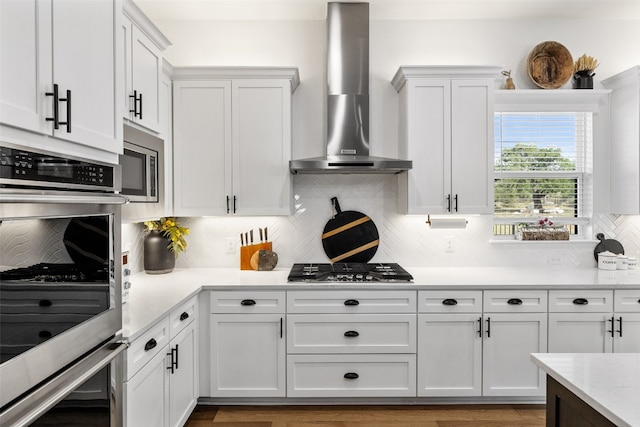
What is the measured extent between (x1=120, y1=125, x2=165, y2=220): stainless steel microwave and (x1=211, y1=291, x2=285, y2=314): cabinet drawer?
693 mm

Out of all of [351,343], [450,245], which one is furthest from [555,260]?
[351,343]

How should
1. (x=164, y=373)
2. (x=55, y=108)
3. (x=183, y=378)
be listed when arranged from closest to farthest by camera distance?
(x=55, y=108) → (x=164, y=373) → (x=183, y=378)

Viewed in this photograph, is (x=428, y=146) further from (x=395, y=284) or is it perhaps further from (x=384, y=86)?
(x=395, y=284)

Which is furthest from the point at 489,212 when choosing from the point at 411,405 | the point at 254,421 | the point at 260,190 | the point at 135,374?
the point at 135,374

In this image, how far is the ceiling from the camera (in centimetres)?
336

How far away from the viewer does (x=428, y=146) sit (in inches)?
132

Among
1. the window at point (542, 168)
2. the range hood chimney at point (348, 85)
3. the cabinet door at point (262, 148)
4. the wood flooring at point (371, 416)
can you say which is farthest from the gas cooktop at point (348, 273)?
the window at point (542, 168)

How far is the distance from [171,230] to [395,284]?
5.53 feet

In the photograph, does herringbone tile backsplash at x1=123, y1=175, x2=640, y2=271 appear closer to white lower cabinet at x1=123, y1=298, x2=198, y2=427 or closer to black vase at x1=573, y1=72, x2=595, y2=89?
white lower cabinet at x1=123, y1=298, x2=198, y2=427

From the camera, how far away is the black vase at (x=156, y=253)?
3309 millimetres

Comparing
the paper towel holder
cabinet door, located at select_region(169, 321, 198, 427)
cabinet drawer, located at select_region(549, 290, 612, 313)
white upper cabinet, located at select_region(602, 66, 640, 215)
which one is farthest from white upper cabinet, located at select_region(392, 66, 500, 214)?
cabinet door, located at select_region(169, 321, 198, 427)

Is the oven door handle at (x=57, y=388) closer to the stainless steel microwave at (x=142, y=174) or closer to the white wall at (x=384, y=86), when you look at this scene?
the stainless steel microwave at (x=142, y=174)

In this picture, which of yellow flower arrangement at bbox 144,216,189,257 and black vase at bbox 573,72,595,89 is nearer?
yellow flower arrangement at bbox 144,216,189,257

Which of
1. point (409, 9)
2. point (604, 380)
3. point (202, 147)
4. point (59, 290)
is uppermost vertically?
point (409, 9)
